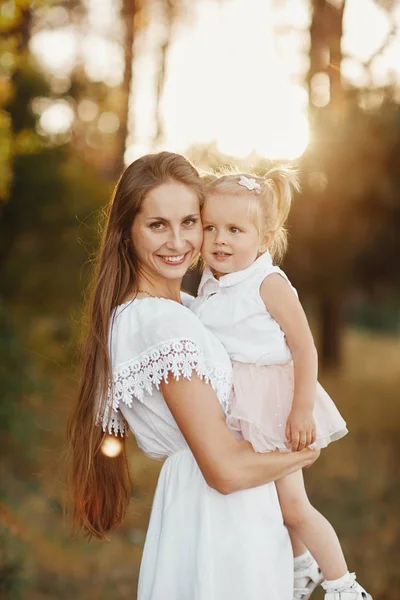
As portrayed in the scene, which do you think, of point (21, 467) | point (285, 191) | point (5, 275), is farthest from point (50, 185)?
point (285, 191)

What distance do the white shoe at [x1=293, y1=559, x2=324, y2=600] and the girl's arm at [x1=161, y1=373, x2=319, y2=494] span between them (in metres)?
0.54

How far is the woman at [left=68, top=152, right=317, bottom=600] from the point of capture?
2.32 m

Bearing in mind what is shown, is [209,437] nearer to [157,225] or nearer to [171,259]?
[171,259]

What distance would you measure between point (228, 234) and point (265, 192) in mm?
210

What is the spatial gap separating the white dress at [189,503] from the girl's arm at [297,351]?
0.21 m

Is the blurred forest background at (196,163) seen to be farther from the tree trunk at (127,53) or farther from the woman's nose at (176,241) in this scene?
the woman's nose at (176,241)

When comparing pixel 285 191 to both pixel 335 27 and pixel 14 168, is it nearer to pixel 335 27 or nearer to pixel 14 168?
pixel 335 27

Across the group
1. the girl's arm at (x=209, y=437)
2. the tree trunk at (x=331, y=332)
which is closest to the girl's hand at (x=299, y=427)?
the girl's arm at (x=209, y=437)

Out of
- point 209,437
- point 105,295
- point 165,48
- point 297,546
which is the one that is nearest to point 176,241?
point 105,295

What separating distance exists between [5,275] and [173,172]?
23.7ft

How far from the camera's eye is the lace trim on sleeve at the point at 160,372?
90.4 inches

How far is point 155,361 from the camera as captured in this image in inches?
92.2

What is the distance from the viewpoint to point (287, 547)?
99.3 inches

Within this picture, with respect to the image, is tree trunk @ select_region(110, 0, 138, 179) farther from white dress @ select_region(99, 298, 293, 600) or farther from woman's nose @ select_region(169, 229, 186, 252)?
white dress @ select_region(99, 298, 293, 600)
